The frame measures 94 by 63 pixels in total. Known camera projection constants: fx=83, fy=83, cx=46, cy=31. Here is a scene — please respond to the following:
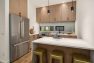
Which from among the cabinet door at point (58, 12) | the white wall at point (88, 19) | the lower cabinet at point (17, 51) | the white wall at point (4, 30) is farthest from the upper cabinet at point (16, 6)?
the white wall at point (88, 19)

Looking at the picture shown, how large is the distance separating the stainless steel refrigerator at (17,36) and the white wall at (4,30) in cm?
15

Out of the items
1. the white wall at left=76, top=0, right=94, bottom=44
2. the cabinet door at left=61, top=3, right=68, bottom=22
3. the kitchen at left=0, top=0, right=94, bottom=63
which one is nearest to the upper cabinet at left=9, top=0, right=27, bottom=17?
the kitchen at left=0, top=0, right=94, bottom=63

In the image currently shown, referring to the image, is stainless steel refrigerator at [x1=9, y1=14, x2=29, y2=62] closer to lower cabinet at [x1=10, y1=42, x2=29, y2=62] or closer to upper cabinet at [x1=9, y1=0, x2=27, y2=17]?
lower cabinet at [x1=10, y1=42, x2=29, y2=62]

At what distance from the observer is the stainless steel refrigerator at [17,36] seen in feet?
10.3

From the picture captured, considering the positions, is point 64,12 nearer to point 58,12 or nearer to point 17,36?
point 58,12

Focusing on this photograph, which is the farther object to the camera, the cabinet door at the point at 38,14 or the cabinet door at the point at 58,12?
the cabinet door at the point at 38,14

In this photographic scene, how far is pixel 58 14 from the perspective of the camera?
546 centimetres

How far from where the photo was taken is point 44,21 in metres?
6.01

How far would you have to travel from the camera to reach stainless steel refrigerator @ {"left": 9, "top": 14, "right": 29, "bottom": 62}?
313 centimetres

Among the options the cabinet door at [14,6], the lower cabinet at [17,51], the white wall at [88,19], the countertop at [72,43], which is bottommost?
the lower cabinet at [17,51]

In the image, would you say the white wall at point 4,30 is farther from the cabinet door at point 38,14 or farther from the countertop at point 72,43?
the cabinet door at point 38,14

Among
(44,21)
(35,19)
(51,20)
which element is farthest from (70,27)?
(35,19)

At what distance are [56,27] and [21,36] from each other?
2.73 meters

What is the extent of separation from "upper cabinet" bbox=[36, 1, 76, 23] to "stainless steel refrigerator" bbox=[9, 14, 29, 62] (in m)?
2.18
